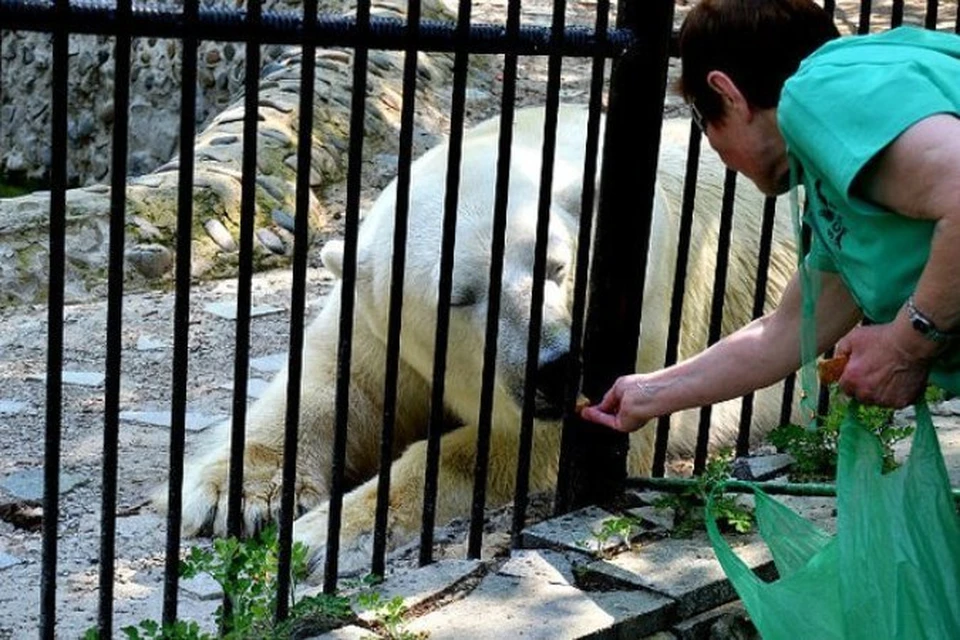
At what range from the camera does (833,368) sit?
2725mm

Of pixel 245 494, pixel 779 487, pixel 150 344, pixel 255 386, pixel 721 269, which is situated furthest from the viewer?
pixel 150 344

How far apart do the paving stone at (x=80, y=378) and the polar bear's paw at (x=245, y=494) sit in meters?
1.10

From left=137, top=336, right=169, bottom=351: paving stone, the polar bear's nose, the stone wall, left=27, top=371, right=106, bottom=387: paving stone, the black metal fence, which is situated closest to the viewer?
the black metal fence

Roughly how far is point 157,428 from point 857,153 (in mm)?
3527

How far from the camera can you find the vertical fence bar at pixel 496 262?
3.48 m

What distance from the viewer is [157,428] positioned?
5426mm

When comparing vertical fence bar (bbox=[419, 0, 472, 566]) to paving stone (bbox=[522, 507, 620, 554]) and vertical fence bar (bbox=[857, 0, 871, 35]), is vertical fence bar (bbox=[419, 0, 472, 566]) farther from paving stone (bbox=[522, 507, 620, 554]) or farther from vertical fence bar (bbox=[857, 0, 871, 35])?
vertical fence bar (bbox=[857, 0, 871, 35])

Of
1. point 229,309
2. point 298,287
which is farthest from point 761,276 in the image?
point 229,309

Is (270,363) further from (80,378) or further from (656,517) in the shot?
(656,517)

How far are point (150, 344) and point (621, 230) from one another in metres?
3.09

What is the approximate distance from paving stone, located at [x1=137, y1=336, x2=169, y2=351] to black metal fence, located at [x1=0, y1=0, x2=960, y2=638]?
269cm

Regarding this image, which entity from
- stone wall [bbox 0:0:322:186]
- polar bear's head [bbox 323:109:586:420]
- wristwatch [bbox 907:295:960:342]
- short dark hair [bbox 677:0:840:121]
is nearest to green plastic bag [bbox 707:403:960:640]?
wristwatch [bbox 907:295:960:342]

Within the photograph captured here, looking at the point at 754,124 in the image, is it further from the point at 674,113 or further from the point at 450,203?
the point at 674,113

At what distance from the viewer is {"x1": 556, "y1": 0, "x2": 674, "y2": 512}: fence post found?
12.4 ft
